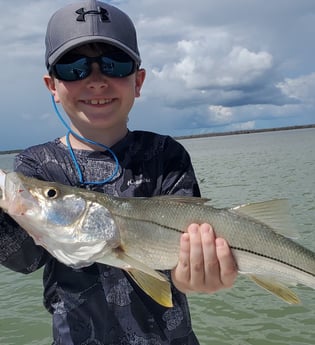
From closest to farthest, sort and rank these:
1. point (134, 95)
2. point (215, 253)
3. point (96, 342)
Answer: point (215, 253) < point (96, 342) < point (134, 95)

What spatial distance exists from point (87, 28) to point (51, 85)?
24.0 inches

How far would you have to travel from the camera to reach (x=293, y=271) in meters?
2.88

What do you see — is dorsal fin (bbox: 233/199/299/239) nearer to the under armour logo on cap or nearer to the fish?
the fish

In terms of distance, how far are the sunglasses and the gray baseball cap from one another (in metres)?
0.06

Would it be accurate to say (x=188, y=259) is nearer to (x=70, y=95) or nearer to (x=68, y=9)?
(x=70, y=95)

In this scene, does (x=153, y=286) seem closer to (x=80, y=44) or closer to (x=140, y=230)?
(x=140, y=230)

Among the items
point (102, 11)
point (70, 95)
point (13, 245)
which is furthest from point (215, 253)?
point (102, 11)

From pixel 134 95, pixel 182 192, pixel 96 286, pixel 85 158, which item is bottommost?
pixel 96 286

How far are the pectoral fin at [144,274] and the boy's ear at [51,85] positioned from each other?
1.39 metres

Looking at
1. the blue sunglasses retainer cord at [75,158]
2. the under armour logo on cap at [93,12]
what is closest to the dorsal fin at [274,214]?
the blue sunglasses retainer cord at [75,158]

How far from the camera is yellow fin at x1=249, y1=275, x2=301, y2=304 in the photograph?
9.50ft

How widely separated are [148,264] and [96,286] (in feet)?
1.85

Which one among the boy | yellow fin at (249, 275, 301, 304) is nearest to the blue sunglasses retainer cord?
the boy

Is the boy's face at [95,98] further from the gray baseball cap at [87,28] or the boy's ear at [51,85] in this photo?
the gray baseball cap at [87,28]
